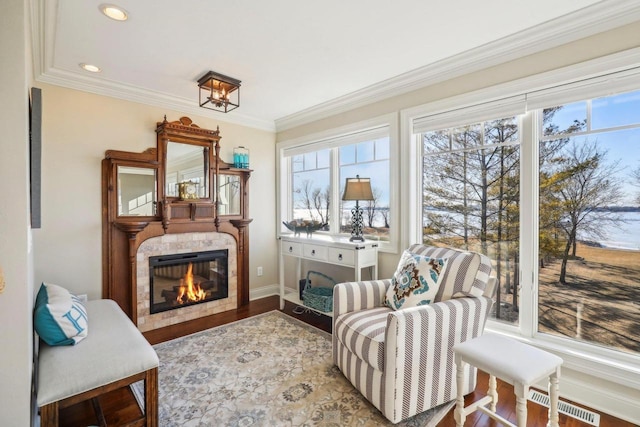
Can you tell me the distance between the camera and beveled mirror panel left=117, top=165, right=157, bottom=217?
306 cm

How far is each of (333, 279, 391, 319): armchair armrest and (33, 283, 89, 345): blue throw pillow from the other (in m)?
1.62

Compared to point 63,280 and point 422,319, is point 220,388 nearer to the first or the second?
point 422,319

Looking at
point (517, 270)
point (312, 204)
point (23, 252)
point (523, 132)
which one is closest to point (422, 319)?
point (517, 270)

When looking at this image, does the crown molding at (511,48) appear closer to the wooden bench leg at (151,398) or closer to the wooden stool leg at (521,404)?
the wooden stool leg at (521,404)

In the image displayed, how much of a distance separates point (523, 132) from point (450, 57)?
81 cm

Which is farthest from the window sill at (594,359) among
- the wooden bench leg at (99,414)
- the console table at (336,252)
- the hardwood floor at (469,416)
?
the wooden bench leg at (99,414)

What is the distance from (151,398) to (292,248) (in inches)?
84.7

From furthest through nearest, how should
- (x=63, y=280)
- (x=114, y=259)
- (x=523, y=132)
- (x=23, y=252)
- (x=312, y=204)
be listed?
(x=312, y=204) < (x=114, y=259) < (x=63, y=280) < (x=523, y=132) < (x=23, y=252)

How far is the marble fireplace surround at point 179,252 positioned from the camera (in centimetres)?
316

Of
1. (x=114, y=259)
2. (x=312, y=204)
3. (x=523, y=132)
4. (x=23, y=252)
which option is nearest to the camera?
(x=23, y=252)

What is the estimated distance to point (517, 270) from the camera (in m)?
2.38

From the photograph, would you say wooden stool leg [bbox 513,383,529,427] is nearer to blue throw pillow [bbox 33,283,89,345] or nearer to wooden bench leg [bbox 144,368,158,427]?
wooden bench leg [bbox 144,368,158,427]

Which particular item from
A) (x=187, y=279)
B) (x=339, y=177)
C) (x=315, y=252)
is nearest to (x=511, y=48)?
(x=339, y=177)

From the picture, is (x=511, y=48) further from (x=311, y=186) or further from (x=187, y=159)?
(x=187, y=159)
